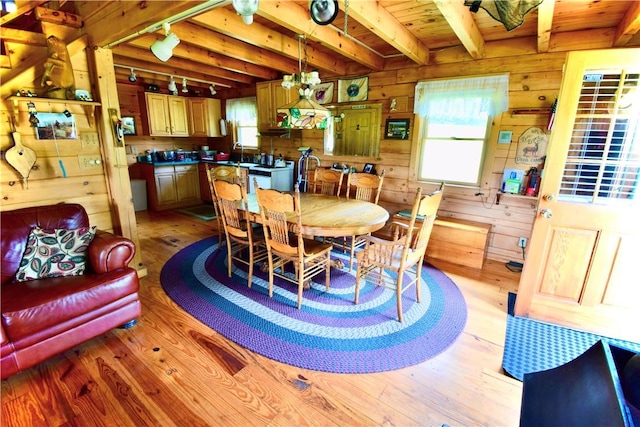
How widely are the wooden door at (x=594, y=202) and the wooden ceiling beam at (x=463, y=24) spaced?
85 cm

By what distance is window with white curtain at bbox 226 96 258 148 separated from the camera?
18.9 feet

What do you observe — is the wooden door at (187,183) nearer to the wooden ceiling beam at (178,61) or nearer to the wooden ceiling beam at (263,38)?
the wooden ceiling beam at (178,61)

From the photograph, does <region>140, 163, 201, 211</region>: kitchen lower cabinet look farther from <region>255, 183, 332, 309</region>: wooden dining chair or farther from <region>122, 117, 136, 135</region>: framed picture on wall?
<region>255, 183, 332, 309</region>: wooden dining chair

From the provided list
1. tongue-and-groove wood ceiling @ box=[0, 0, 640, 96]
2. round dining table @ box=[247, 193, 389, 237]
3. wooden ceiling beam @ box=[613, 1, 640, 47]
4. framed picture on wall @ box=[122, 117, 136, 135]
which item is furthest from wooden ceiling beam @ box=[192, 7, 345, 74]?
framed picture on wall @ box=[122, 117, 136, 135]

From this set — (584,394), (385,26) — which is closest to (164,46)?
(385,26)

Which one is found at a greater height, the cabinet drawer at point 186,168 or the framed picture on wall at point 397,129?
the framed picture on wall at point 397,129

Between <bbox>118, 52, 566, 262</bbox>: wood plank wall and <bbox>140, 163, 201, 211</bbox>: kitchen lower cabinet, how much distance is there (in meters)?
2.86

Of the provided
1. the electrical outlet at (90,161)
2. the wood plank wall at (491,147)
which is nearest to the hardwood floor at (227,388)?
the electrical outlet at (90,161)

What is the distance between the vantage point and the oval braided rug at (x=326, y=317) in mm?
2004

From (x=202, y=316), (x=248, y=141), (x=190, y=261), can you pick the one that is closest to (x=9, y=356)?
(x=202, y=316)

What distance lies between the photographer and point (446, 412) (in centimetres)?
161

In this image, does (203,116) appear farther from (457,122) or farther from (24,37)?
(457,122)

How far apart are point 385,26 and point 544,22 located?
3.99 feet

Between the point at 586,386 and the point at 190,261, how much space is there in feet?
11.1
